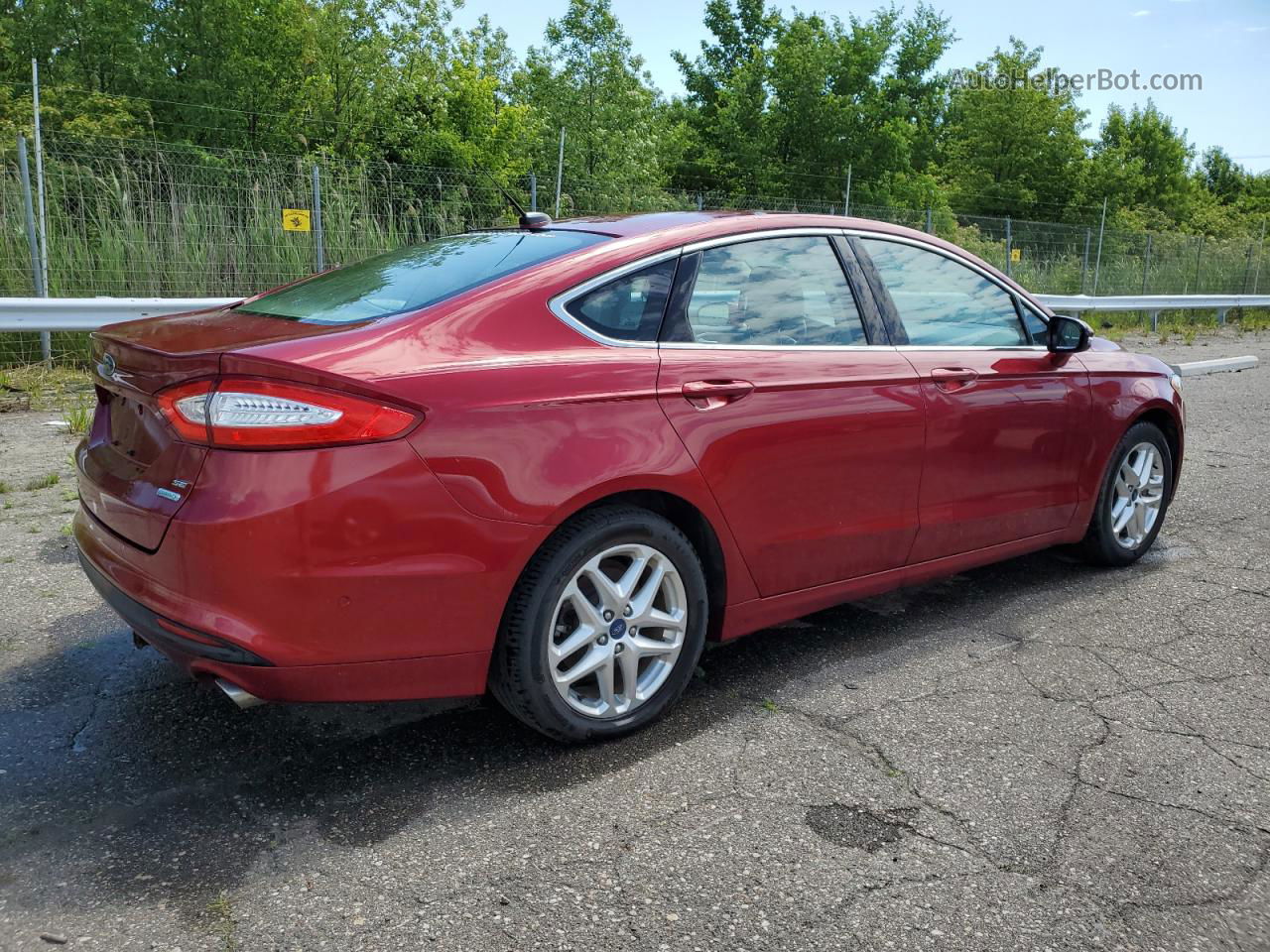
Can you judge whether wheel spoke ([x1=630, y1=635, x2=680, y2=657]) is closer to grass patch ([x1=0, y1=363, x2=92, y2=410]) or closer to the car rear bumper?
the car rear bumper

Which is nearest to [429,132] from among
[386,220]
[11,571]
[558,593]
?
[386,220]

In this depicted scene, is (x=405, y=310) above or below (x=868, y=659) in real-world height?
above

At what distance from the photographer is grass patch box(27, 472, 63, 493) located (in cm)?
561

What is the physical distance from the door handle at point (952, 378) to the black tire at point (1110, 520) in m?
1.12

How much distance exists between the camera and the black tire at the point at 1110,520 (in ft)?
15.4

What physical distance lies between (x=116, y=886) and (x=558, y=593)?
1.21 metres

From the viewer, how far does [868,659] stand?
148 inches

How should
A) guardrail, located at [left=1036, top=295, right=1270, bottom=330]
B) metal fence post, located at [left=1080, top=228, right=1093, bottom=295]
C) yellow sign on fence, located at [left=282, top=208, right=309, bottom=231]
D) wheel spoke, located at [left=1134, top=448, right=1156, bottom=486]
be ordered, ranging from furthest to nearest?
metal fence post, located at [left=1080, top=228, right=1093, bottom=295] < guardrail, located at [left=1036, top=295, right=1270, bottom=330] < yellow sign on fence, located at [left=282, top=208, right=309, bottom=231] < wheel spoke, located at [left=1134, top=448, right=1156, bottom=486]

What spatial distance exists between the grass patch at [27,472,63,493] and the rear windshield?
287 cm

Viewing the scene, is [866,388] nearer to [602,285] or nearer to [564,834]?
[602,285]

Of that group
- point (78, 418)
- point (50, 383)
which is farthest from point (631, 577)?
point (50, 383)

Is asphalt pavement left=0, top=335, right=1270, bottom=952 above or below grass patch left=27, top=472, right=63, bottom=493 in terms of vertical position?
below

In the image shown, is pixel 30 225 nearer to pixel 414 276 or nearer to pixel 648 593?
pixel 414 276

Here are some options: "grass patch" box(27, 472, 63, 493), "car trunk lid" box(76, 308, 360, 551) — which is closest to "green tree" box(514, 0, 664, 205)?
"grass patch" box(27, 472, 63, 493)
